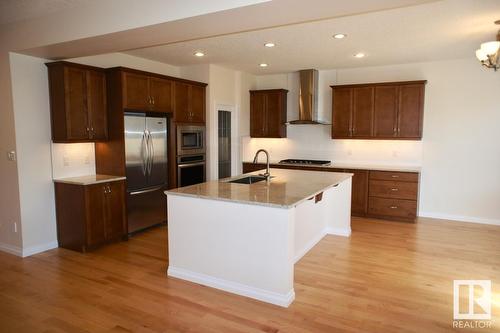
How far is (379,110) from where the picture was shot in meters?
5.79

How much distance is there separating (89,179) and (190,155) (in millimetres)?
1624

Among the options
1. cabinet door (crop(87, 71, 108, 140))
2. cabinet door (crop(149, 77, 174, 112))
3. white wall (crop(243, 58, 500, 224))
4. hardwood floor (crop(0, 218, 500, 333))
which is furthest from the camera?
white wall (crop(243, 58, 500, 224))

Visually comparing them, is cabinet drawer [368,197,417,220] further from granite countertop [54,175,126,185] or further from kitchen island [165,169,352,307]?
granite countertop [54,175,126,185]

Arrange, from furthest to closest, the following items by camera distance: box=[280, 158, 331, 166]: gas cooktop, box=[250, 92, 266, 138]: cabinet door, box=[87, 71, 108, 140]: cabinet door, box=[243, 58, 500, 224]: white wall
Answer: box=[250, 92, 266, 138]: cabinet door, box=[280, 158, 331, 166]: gas cooktop, box=[243, 58, 500, 224]: white wall, box=[87, 71, 108, 140]: cabinet door

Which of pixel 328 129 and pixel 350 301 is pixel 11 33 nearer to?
pixel 350 301

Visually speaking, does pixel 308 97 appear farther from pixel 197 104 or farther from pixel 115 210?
pixel 115 210

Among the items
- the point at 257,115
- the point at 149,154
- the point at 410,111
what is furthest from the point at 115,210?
the point at 410,111

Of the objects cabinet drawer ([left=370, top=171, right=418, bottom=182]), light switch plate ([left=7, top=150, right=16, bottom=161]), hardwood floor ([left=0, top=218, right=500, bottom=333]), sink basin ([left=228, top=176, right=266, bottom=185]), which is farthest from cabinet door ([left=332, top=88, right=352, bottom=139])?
light switch plate ([left=7, top=150, right=16, bottom=161])

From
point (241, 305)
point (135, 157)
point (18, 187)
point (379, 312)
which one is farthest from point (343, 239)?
point (18, 187)

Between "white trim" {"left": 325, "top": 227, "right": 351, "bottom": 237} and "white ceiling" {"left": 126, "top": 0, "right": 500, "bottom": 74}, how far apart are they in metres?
2.51

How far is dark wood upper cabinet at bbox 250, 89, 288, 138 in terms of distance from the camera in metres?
6.76

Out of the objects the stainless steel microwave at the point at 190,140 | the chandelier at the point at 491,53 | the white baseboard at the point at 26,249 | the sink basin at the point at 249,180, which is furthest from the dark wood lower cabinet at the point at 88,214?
the chandelier at the point at 491,53

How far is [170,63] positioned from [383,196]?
419cm

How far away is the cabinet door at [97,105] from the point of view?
4.33 metres
